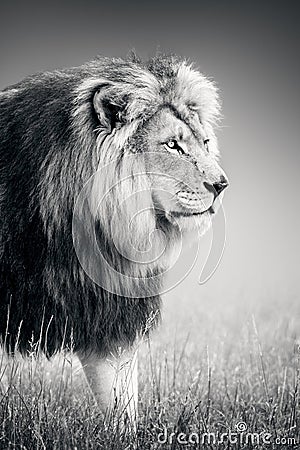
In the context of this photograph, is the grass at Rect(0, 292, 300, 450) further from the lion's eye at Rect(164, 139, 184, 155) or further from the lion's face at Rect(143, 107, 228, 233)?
the lion's eye at Rect(164, 139, 184, 155)

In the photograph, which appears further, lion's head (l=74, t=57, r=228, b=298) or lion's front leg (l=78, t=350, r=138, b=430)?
lion's front leg (l=78, t=350, r=138, b=430)

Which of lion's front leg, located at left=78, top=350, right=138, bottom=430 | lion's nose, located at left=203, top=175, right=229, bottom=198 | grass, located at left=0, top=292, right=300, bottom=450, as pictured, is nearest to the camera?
grass, located at left=0, top=292, right=300, bottom=450

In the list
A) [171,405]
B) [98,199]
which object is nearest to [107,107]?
[98,199]

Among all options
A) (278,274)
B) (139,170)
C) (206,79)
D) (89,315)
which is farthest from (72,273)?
(278,274)

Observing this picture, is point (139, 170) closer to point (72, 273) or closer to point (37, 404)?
point (72, 273)

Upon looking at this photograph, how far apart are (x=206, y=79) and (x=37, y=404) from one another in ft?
5.97

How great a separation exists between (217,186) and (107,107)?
24.8 inches

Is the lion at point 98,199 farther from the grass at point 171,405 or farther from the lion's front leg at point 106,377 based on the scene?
the grass at point 171,405

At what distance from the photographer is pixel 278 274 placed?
14016mm

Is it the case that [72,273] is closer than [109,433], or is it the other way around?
[109,433]

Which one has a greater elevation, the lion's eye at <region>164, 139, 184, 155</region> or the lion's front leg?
the lion's eye at <region>164, 139, 184, 155</region>

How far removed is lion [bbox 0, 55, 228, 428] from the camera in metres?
3.49

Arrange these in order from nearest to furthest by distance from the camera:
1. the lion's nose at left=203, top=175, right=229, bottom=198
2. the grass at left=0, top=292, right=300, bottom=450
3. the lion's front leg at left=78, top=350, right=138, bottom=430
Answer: the grass at left=0, top=292, right=300, bottom=450
the lion's nose at left=203, top=175, right=229, bottom=198
the lion's front leg at left=78, top=350, right=138, bottom=430

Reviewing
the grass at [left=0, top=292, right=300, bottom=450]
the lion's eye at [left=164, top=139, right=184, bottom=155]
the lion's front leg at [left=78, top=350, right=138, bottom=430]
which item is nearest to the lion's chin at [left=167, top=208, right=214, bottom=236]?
the lion's eye at [left=164, top=139, right=184, bottom=155]
